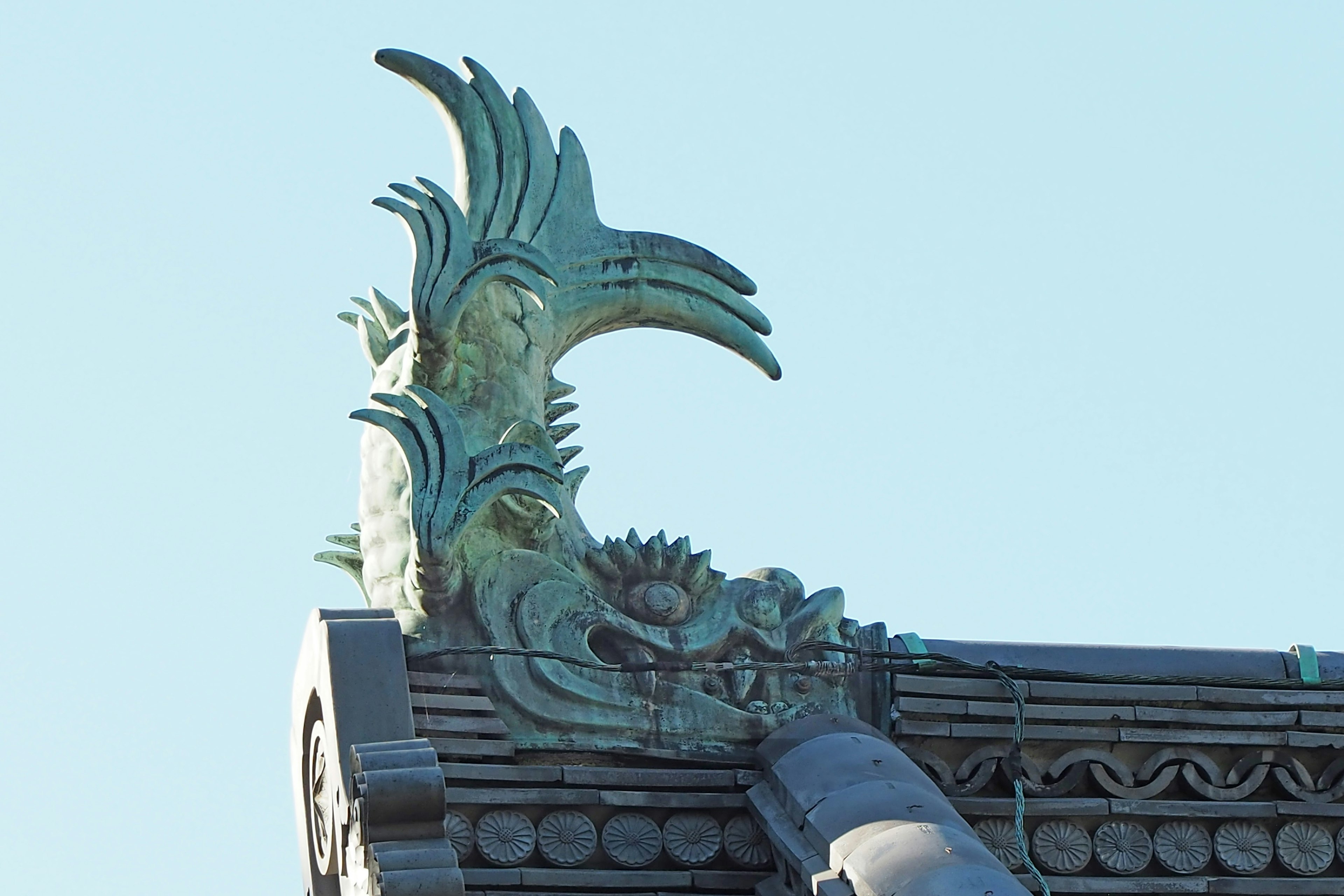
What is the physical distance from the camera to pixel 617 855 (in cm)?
994

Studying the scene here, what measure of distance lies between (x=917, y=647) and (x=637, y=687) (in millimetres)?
1239

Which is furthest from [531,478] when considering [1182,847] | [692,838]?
[1182,847]

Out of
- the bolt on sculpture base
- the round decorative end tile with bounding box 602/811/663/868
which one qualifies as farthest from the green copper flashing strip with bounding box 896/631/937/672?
the round decorative end tile with bounding box 602/811/663/868

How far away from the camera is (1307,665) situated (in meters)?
11.0

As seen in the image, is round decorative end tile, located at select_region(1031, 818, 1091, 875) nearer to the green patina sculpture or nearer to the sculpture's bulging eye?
the green patina sculpture

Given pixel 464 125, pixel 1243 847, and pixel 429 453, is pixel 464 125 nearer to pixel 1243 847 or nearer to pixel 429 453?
pixel 429 453

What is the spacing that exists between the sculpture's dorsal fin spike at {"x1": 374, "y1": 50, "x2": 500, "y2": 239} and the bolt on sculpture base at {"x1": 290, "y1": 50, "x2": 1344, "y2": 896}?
13 mm

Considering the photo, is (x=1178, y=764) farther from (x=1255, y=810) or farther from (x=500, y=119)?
(x=500, y=119)

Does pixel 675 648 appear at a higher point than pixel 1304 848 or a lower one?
higher

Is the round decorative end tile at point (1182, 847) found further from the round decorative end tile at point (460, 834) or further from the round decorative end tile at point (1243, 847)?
the round decorative end tile at point (460, 834)

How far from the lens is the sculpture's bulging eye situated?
10.5 m

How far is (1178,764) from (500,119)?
13.5ft

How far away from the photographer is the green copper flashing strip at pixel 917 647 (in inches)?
417

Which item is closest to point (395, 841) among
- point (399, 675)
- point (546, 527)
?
point (399, 675)
